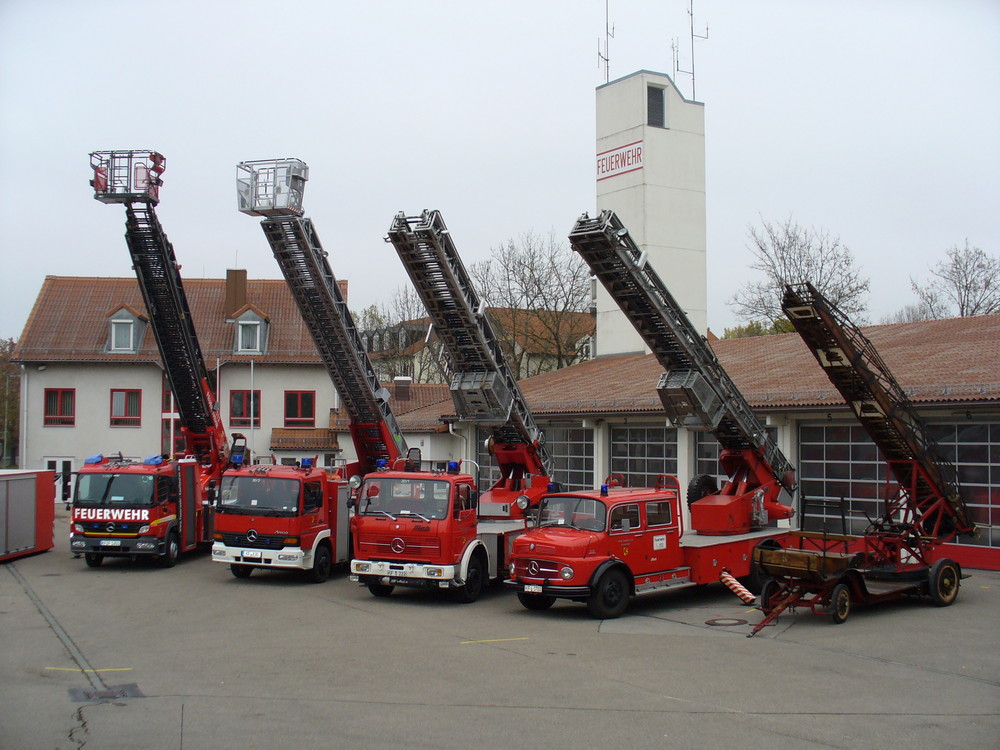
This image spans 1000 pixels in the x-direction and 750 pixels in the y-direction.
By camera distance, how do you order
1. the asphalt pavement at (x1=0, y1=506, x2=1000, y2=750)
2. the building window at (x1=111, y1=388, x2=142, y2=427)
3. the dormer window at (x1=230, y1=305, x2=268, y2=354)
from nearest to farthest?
1. the asphalt pavement at (x1=0, y1=506, x2=1000, y2=750)
2. the building window at (x1=111, y1=388, x2=142, y2=427)
3. the dormer window at (x1=230, y1=305, x2=268, y2=354)

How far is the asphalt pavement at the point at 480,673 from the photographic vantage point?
8930mm

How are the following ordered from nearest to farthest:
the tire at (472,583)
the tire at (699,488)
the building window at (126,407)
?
the tire at (472,583) < the tire at (699,488) < the building window at (126,407)

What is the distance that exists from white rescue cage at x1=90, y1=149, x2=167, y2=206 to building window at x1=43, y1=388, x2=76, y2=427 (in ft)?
70.9

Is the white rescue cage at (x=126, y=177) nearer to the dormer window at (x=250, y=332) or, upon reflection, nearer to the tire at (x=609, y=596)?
the tire at (x=609, y=596)

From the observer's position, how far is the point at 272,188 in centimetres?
1916

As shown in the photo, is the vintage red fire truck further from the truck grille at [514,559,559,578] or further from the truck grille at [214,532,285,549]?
the truck grille at [214,532,285,549]

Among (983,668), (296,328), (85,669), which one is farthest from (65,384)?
(983,668)

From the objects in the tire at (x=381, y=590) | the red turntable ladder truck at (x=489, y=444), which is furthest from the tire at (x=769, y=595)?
the tire at (x=381, y=590)

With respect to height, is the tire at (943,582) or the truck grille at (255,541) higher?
the truck grille at (255,541)

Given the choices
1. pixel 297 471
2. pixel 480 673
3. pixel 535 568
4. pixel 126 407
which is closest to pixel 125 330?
pixel 126 407

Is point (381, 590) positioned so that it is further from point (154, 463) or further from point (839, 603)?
point (839, 603)

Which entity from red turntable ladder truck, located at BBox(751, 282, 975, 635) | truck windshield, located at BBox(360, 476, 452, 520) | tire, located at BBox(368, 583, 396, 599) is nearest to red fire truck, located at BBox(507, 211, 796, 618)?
red turntable ladder truck, located at BBox(751, 282, 975, 635)

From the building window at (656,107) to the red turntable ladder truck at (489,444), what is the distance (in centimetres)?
2104

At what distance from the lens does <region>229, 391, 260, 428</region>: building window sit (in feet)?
135
